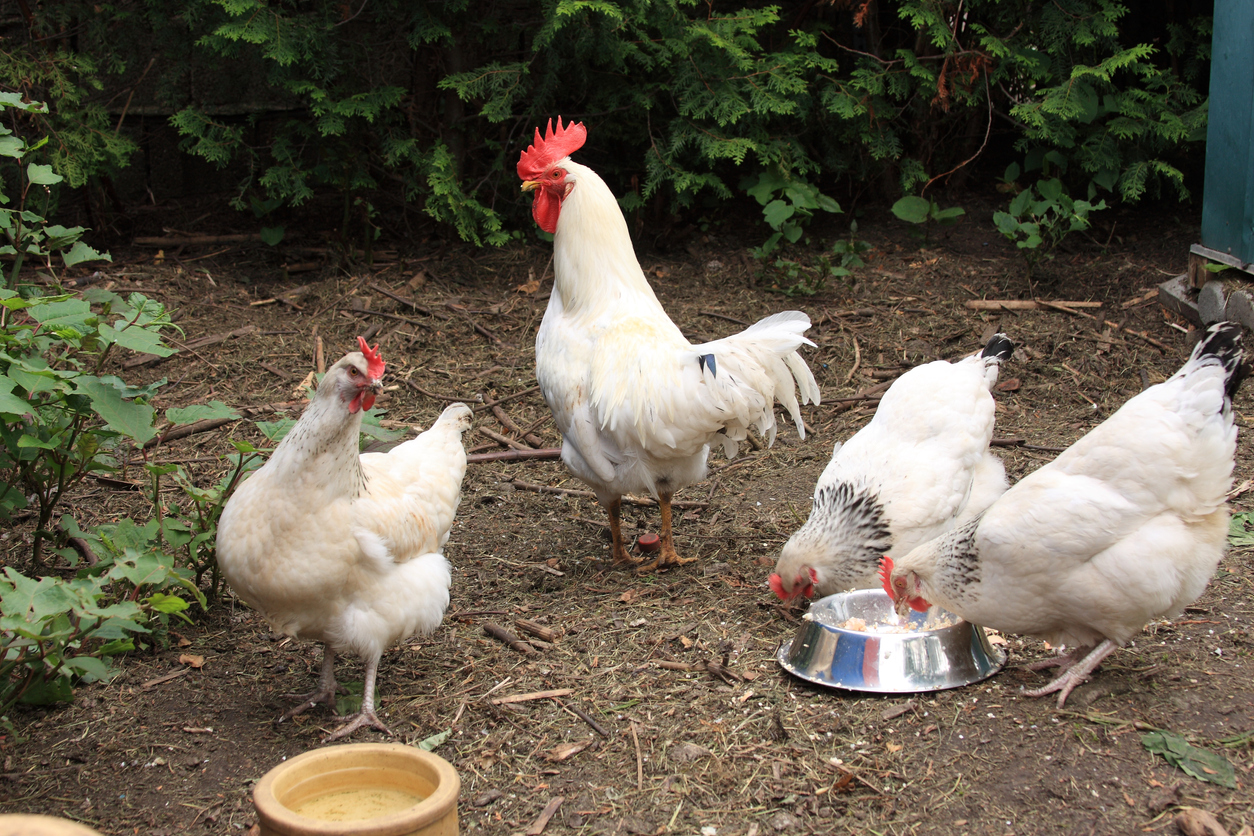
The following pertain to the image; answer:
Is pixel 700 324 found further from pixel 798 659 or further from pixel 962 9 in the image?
pixel 798 659

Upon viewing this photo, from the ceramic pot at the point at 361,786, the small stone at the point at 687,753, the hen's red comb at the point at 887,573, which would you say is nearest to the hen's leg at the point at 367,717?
the ceramic pot at the point at 361,786

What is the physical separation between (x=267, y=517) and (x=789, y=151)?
558 centimetres

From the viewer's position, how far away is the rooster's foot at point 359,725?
10.7ft

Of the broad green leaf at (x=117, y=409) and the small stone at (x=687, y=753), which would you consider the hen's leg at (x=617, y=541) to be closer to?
the small stone at (x=687, y=753)

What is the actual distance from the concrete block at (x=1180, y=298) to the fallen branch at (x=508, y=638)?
5227 millimetres

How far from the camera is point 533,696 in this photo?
11.5 ft

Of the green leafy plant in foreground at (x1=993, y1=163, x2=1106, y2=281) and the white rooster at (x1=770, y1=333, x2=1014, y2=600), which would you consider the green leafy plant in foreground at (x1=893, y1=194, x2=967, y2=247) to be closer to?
the green leafy plant in foreground at (x1=993, y1=163, x2=1106, y2=281)

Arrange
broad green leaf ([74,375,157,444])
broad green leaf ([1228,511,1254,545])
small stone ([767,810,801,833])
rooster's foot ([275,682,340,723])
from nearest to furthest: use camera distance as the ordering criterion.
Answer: small stone ([767,810,801,833]), broad green leaf ([74,375,157,444]), rooster's foot ([275,682,340,723]), broad green leaf ([1228,511,1254,545])

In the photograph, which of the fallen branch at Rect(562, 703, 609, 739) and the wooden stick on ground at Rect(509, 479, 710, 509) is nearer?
the fallen branch at Rect(562, 703, 609, 739)

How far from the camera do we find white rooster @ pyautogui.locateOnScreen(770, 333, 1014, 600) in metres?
3.97

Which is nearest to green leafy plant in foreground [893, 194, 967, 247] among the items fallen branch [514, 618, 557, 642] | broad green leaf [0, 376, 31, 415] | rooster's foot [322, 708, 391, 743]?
fallen branch [514, 618, 557, 642]

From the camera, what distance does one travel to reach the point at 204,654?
12.4 ft

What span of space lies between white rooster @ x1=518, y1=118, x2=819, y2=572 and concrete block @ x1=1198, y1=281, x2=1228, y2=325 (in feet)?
11.6

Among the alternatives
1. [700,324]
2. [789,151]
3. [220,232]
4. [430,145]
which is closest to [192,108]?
[220,232]
